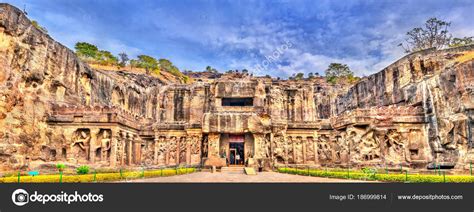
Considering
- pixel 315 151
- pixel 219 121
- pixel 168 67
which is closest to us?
pixel 219 121

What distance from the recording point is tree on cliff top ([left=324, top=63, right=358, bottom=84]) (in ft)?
249

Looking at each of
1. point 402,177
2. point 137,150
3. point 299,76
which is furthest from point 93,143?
point 299,76

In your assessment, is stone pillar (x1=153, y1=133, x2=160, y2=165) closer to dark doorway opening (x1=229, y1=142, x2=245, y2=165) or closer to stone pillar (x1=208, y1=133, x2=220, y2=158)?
stone pillar (x1=208, y1=133, x2=220, y2=158)

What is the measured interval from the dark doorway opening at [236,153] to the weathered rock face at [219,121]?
10 centimetres

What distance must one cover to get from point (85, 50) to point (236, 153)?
49.5m

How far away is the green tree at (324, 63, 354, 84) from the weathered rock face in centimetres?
4083

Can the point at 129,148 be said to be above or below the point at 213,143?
below

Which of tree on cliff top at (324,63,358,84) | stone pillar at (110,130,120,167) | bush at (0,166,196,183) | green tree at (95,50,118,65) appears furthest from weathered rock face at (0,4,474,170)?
tree on cliff top at (324,63,358,84)
